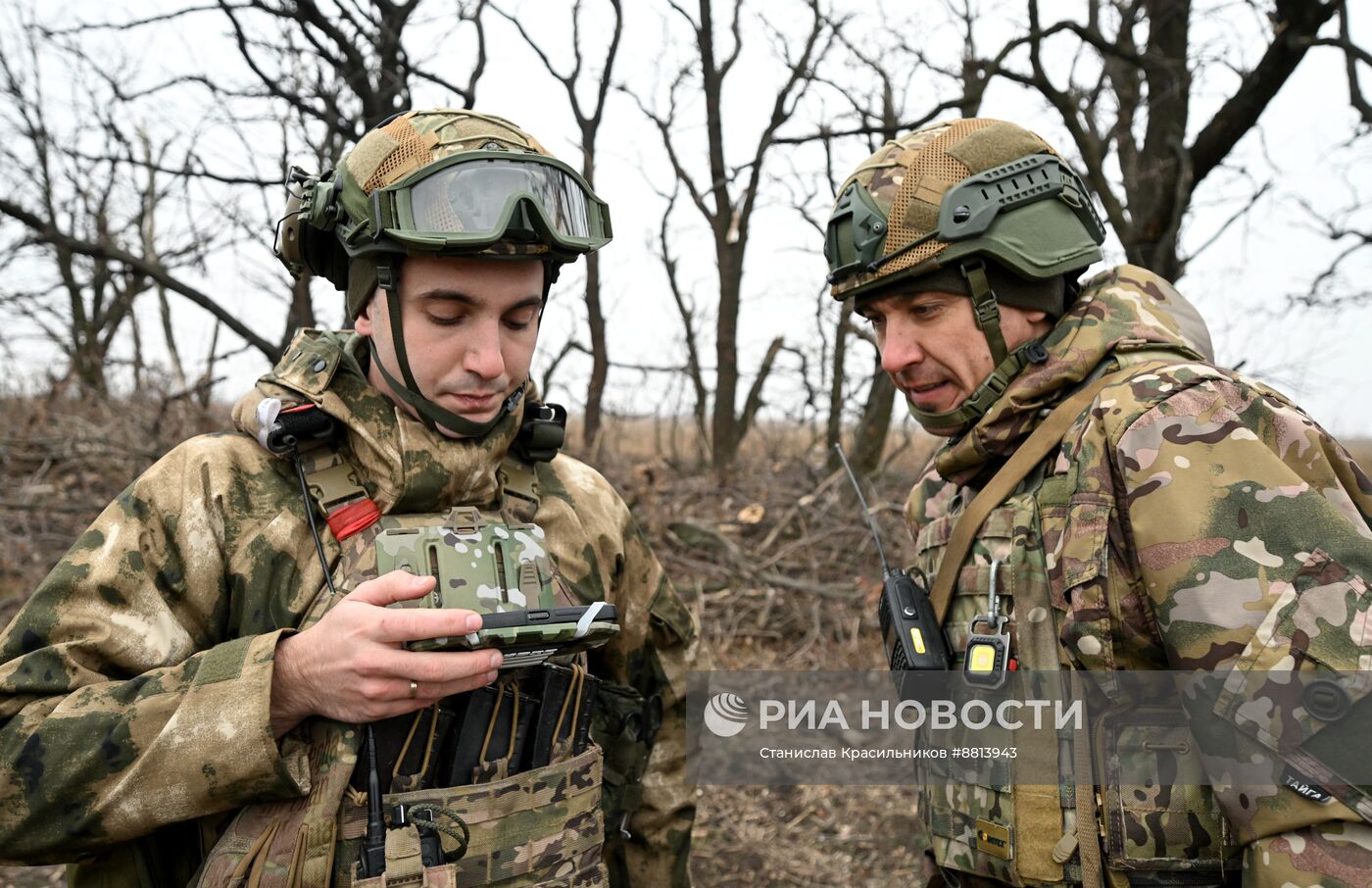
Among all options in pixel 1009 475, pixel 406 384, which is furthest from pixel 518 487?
pixel 1009 475

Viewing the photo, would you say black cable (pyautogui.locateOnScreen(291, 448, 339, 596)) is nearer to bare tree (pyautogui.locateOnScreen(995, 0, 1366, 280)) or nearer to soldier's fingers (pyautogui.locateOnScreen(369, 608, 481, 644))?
soldier's fingers (pyautogui.locateOnScreen(369, 608, 481, 644))

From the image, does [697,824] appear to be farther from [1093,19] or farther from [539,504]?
[1093,19]

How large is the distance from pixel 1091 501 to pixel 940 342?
64 centimetres

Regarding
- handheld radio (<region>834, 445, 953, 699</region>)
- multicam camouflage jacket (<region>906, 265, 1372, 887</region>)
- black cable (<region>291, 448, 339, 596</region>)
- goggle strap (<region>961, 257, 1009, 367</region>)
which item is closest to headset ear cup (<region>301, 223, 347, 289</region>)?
black cable (<region>291, 448, 339, 596</region>)

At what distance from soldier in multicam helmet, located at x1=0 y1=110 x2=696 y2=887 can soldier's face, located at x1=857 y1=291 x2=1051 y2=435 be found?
821mm

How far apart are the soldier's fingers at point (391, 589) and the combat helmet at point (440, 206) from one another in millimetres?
527

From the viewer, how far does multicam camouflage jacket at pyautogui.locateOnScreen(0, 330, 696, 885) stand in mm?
1954

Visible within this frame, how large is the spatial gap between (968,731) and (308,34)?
7.23m

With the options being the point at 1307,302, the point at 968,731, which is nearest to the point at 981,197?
the point at 968,731

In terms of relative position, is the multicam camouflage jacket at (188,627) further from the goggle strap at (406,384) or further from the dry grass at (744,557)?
the dry grass at (744,557)

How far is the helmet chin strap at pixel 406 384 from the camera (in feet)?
7.80

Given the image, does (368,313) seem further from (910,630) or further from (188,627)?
(910,630)

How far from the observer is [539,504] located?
270 cm

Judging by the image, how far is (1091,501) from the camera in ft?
6.84
